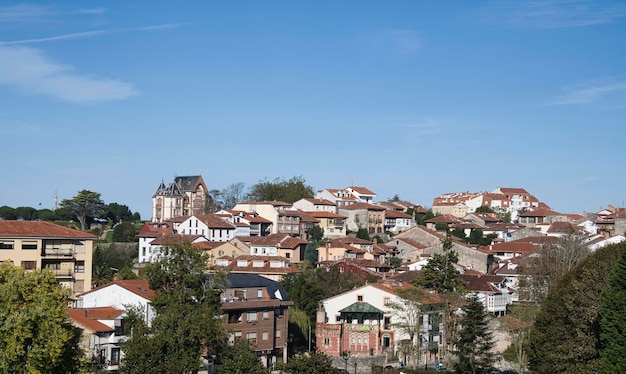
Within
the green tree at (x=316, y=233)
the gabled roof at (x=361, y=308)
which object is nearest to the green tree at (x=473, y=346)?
the gabled roof at (x=361, y=308)

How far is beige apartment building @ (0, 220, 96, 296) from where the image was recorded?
5306 centimetres

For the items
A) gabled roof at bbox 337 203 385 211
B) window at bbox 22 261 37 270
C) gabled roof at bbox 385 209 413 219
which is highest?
gabled roof at bbox 337 203 385 211

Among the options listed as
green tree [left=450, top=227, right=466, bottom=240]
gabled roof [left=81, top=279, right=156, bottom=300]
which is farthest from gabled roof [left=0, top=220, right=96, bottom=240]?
green tree [left=450, top=227, right=466, bottom=240]

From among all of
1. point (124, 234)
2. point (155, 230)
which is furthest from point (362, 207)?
point (124, 234)

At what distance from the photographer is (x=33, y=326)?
31.8 metres

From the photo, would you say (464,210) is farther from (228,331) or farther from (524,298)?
(228,331)

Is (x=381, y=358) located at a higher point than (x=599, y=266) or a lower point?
lower

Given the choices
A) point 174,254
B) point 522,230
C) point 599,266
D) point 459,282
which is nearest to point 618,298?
point 599,266

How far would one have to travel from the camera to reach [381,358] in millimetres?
58094

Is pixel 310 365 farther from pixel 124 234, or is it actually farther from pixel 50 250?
pixel 124 234

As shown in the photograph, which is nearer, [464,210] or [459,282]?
[459,282]

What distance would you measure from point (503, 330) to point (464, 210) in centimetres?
8778

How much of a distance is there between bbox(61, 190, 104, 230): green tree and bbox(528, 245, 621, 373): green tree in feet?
267

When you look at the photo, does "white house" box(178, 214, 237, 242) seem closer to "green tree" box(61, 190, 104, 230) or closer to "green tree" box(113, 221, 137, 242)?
"green tree" box(113, 221, 137, 242)
